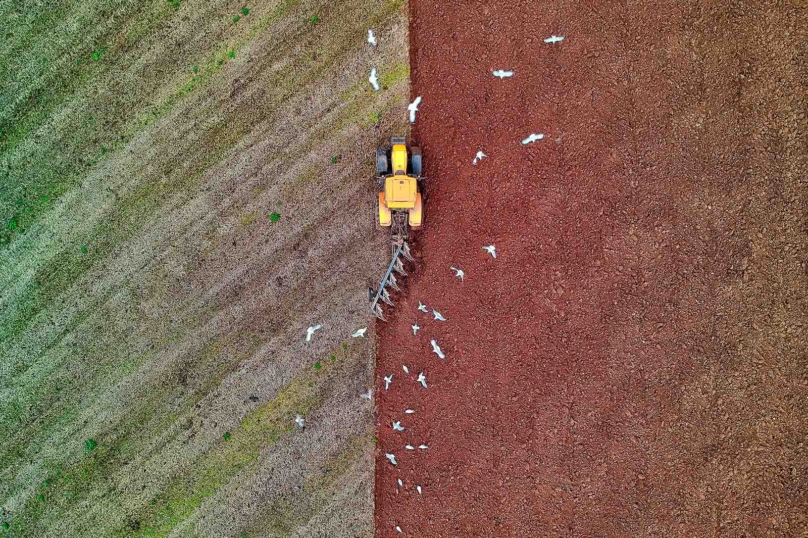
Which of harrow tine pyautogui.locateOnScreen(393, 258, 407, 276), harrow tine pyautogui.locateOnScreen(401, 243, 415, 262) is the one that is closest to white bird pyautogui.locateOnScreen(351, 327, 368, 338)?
harrow tine pyautogui.locateOnScreen(393, 258, 407, 276)

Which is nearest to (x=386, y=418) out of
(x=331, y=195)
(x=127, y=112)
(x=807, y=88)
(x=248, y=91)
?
(x=331, y=195)

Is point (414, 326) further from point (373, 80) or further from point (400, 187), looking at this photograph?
point (373, 80)

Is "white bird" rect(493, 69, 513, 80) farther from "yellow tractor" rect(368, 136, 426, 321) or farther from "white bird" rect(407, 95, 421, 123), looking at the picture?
"yellow tractor" rect(368, 136, 426, 321)

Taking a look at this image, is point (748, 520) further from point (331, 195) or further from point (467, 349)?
point (331, 195)

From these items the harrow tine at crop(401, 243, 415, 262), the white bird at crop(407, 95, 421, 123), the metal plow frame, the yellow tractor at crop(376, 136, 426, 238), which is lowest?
the metal plow frame

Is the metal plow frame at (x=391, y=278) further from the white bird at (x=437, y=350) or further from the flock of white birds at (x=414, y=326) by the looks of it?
the white bird at (x=437, y=350)

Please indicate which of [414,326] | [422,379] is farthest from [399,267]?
[422,379]

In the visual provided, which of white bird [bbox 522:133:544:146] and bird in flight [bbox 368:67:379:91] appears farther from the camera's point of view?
bird in flight [bbox 368:67:379:91]
